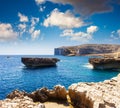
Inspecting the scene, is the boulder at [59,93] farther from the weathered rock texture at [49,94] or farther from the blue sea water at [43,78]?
the blue sea water at [43,78]

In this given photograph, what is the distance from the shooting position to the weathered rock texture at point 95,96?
1425 centimetres

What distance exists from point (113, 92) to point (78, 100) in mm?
3423

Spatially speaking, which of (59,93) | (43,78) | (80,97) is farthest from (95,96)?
(43,78)

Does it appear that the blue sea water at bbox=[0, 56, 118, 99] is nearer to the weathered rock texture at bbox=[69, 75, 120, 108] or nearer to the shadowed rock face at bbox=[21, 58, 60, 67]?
the shadowed rock face at bbox=[21, 58, 60, 67]

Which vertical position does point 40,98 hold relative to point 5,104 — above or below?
below

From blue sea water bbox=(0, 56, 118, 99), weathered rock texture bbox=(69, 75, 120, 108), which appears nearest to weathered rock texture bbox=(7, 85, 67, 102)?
weathered rock texture bbox=(69, 75, 120, 108)

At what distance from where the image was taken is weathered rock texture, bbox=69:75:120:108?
1425 cm

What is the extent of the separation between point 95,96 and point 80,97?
90.8 inches

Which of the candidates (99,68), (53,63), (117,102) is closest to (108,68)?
(99,68)

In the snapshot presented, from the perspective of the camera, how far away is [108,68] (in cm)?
7469

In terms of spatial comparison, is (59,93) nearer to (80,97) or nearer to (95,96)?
(80,97)

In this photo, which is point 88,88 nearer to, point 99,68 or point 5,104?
point 5,104

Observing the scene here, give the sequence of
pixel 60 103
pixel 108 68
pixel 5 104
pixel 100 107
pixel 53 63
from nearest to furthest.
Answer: pixel 5 104, pixel 100 107, pixel 60 103, pixel 108 68, pixel 53 63

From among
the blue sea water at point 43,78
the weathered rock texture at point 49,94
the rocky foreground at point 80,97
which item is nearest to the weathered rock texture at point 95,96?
the rocky foreground at point 80,97
